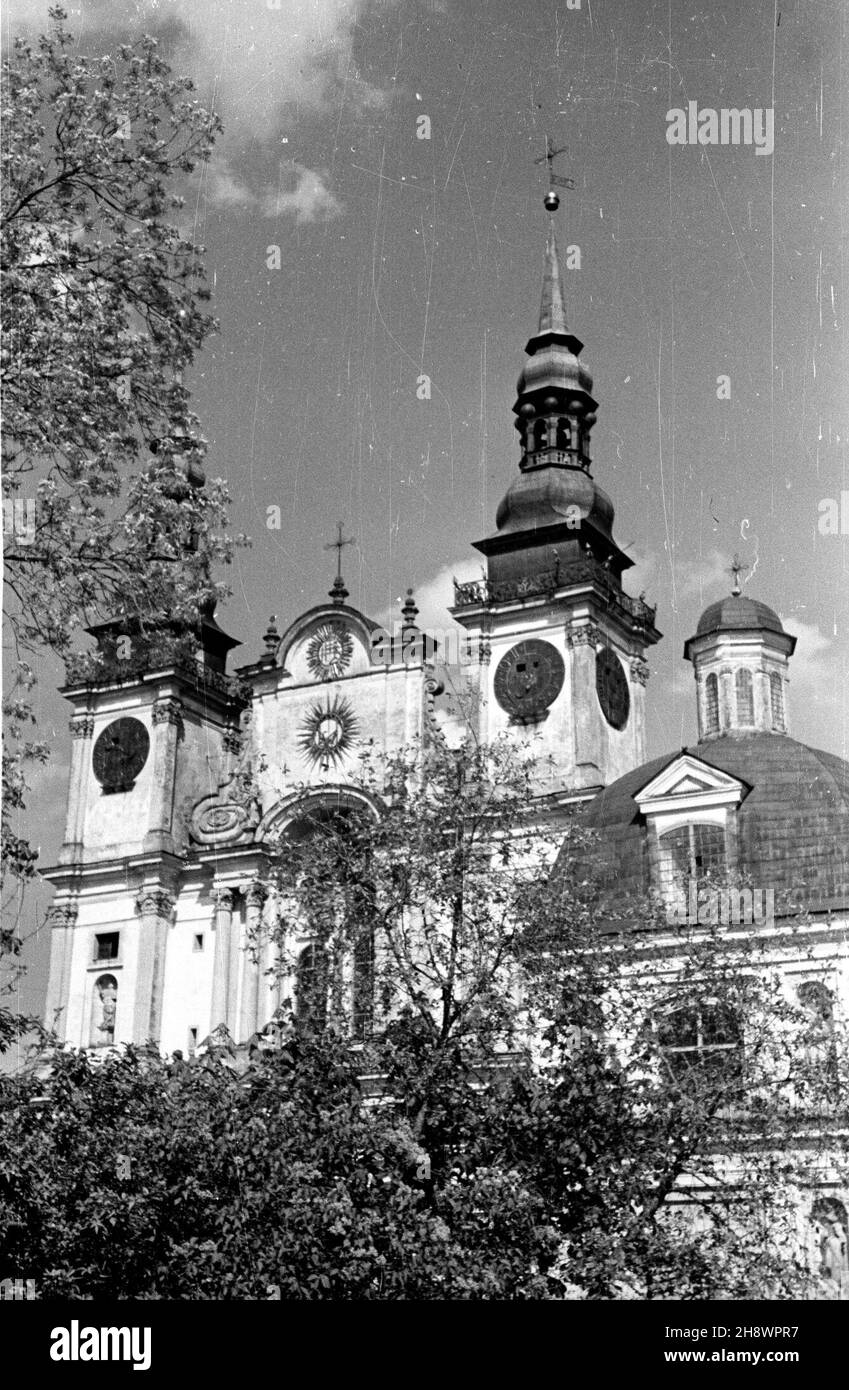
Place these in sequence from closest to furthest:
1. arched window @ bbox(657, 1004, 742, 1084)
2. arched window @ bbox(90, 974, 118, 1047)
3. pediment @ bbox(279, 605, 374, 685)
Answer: arched window @ bbox(657, 1004, 742, 1084), pediment @ bbox(279, 605, 374, 685), arched window @ bbox(90, 974, 118, 1047)

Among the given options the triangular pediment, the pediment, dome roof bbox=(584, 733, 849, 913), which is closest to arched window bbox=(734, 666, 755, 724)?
dome roof bbox=(584, 733, 849, 913)

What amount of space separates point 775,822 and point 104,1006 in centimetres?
2469

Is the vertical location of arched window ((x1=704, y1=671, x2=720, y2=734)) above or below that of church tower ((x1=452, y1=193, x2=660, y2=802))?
below

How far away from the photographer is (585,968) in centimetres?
2430

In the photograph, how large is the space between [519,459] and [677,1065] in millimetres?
35138

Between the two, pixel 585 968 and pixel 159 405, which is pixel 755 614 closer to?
pixel 585 968

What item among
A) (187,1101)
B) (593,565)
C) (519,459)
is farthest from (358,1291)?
(519,459)

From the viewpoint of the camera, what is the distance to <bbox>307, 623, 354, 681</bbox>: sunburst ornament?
174ft

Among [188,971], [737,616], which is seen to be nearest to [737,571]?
[737,616]

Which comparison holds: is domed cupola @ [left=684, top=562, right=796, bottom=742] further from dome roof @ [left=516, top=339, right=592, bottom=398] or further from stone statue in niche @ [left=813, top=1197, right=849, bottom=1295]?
stone statue in niche @ [left=813, top=1197, right=849, bottom=1295]

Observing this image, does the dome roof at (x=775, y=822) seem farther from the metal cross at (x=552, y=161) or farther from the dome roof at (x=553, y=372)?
the dome roof at (x=553, y=372)

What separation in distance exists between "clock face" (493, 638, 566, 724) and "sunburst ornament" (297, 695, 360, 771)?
459 centimetres

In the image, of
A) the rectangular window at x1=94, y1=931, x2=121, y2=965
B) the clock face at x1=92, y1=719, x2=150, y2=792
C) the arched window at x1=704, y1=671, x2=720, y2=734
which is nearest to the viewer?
the arched window at x1=704, y1=671, x2=720, y2=734

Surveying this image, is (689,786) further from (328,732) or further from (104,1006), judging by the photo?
(104,1006)
